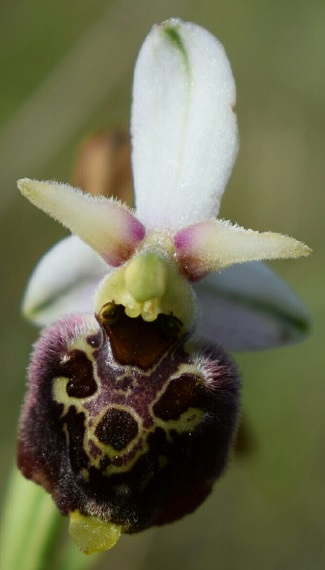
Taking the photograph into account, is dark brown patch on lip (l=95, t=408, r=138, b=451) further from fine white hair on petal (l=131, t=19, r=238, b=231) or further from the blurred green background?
the blurred green background

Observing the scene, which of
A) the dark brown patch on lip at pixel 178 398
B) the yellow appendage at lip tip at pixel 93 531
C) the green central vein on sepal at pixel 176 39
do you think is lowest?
the yellow appendage at lip tip at pixel 93 531

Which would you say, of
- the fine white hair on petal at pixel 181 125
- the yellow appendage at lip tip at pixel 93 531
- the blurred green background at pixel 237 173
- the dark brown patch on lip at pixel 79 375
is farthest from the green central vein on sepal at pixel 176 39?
the blurred green background at pixel 237 173

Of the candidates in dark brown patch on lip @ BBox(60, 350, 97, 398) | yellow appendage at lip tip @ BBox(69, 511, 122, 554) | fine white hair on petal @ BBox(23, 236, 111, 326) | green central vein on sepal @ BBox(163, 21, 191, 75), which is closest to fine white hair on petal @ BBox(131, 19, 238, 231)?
green central vein on sepal @ BBox(163, 21, 191, 75)

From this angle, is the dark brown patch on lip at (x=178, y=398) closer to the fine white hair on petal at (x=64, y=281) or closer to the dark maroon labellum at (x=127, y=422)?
the dark maroon labellum at (x=127, y=422)

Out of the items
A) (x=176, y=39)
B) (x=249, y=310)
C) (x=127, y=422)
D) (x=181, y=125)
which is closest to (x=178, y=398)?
(x=127, y=422)

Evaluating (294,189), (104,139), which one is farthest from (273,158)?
Result: (104,139)

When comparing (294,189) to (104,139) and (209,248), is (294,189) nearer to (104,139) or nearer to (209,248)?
(104,139)

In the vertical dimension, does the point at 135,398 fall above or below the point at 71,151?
below

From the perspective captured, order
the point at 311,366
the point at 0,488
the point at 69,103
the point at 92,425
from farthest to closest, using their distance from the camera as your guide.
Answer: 1. the point at 69,103
2. the point at 0,488
3. the point at 311,366
4. the point at 92,425
